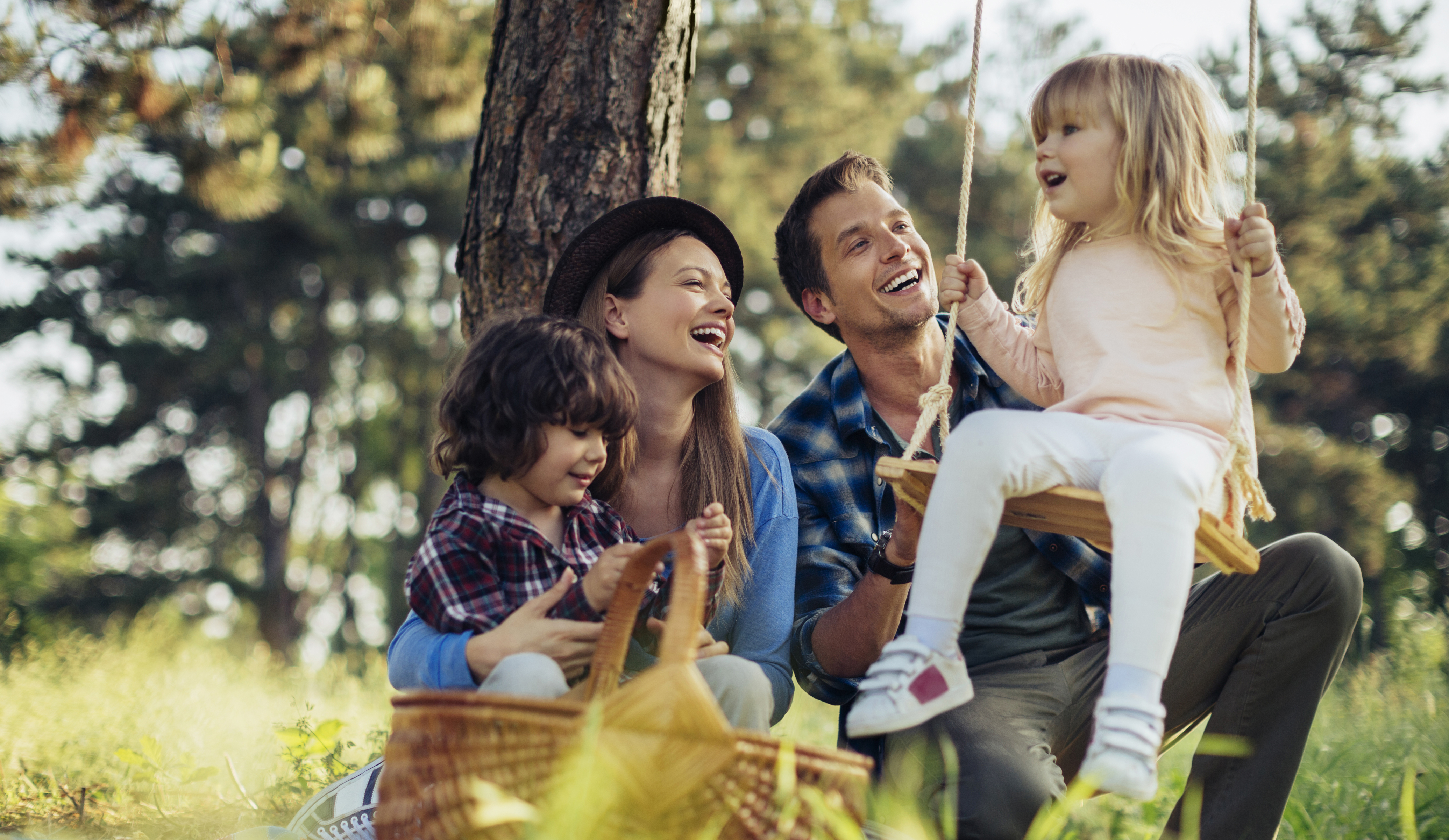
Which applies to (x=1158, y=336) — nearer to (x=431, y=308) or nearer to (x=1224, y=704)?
(x=1224, y=704)

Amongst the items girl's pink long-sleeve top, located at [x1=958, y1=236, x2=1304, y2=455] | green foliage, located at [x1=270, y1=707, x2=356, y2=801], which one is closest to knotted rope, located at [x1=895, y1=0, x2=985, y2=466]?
girl's pink long-sleeve top, located at [x1=958, y1=236, x2=1304, y2=455]

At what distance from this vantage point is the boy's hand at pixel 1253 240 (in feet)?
6.41

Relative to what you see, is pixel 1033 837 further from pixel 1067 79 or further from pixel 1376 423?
pixel 1376 423

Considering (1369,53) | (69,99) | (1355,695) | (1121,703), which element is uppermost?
(1369,53)

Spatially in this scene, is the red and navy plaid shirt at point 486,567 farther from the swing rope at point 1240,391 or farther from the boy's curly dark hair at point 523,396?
the swing rope at point 1240,391

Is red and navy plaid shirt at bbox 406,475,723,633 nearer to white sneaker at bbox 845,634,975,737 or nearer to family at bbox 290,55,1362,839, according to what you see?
family at bbox 290,55,1362,839

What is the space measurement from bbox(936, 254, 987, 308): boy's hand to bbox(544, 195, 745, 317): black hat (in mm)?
648

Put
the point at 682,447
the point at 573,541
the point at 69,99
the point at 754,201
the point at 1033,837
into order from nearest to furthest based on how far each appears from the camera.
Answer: the point at 1033,837 < the point at 573,541 < the point at 682,447 < the point at 69,99 < the point at 754,201

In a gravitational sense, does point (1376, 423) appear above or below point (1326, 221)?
below

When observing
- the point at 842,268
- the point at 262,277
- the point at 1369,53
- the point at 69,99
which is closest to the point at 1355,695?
the point at 842,268

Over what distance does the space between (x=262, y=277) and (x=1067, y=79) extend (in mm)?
15249

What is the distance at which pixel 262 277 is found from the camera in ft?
50.2

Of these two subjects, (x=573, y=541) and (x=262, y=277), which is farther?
(x=262, y=277)

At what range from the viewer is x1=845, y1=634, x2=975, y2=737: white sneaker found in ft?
5.76
